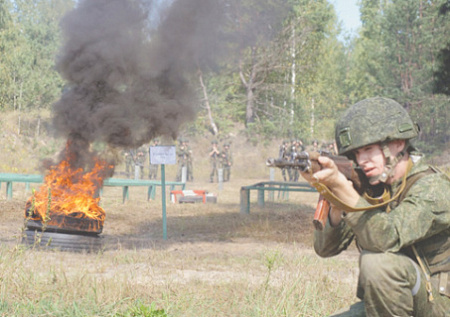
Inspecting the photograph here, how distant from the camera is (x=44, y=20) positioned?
30.2m

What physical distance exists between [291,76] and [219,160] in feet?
25.8

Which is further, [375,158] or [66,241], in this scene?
[66,241]

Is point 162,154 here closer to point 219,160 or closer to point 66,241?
point 66,241

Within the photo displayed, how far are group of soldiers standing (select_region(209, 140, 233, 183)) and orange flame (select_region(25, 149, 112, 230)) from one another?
1822 centimetres

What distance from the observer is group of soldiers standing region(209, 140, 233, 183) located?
27.0 metres

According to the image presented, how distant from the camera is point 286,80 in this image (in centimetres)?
3091

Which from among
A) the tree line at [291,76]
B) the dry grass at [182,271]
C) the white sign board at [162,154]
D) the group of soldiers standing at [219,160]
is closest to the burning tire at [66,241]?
the dry grass at [182,271]

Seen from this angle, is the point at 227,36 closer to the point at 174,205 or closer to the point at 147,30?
the point at 147,30

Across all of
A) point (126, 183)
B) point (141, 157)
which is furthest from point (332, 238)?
point (141, 157)

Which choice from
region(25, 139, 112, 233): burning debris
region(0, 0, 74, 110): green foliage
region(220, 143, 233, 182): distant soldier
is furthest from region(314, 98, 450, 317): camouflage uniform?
region(220, 143, 233, 182): distant soldier

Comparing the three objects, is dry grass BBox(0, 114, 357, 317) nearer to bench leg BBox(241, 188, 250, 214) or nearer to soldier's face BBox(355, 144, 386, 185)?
bench leg BBox(241, 188, 250, 214)

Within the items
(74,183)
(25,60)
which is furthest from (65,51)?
(25,60)

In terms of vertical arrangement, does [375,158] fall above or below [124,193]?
above

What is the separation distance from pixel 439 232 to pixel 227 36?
280 inches
